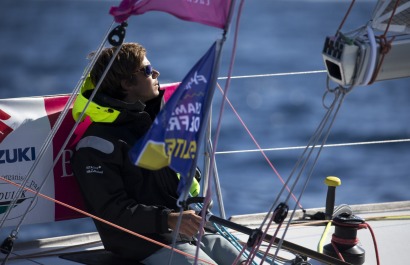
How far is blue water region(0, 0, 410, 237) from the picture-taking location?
7.02m

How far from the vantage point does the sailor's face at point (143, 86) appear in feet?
8.46

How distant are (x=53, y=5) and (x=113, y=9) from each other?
15009mm

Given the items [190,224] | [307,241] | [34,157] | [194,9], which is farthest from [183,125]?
[307,241]

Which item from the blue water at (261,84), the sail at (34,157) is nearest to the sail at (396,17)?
the sail at (34,157)

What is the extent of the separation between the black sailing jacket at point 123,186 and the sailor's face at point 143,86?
0.06 meters

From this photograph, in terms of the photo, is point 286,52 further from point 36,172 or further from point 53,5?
point 36,172


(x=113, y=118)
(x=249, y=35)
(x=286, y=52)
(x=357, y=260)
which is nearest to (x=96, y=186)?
(x=113, y=118)

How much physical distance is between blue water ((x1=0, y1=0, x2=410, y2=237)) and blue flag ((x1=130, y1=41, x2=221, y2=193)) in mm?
3277

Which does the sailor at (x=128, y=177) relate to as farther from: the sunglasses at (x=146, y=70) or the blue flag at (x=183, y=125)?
the blue flag at (x=183, y=125)

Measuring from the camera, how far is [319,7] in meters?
17.6

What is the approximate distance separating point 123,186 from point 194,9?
0.62 meters

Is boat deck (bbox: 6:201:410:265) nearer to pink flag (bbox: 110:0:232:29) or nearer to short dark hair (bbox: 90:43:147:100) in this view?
short dark hair (bbox: 90:43:147:100)

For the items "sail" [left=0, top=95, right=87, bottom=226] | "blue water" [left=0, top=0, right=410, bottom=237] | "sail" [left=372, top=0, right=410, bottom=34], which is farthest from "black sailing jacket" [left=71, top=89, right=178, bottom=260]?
"blue water" [left=0, top=0, right=410, bottom=237]

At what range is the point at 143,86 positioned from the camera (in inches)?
102
